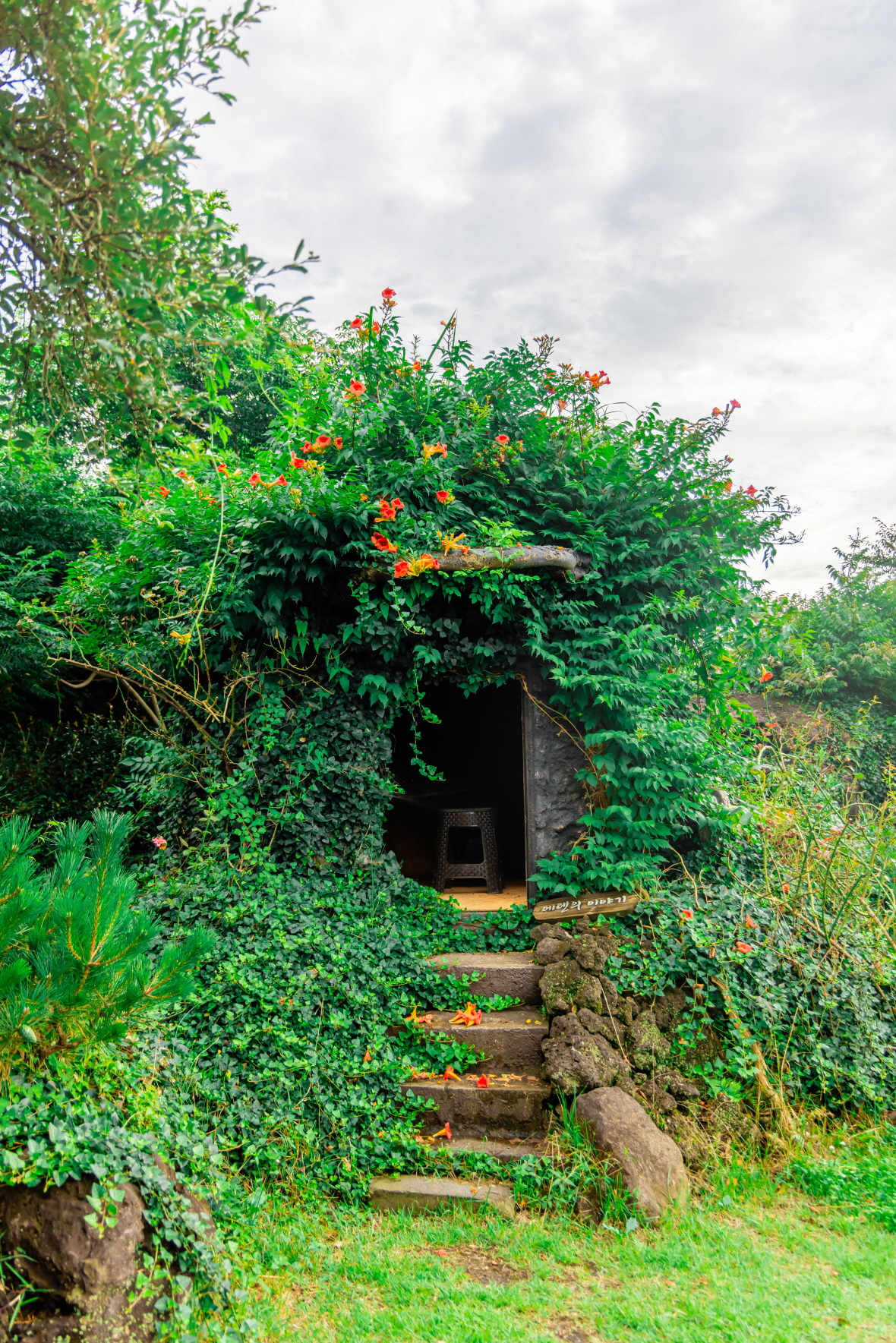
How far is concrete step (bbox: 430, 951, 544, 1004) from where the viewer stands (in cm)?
463

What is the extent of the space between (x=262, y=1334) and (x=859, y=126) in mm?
6642

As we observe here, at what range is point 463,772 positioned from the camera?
9664mm

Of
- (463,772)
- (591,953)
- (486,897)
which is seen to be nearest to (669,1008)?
(591,953)

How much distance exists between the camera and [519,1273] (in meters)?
2.92

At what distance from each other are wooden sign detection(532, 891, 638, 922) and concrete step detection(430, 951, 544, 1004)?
35cm

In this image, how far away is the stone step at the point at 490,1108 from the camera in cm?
384

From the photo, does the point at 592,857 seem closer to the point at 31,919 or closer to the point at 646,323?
the point at 31,919

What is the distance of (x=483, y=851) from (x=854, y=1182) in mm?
3704

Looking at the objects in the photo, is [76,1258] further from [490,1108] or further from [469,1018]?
[469,1018]

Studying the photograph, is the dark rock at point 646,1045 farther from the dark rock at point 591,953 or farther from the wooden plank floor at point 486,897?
the wooden plank floor at point 486,897

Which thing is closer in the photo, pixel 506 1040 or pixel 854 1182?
pixel 854 1182

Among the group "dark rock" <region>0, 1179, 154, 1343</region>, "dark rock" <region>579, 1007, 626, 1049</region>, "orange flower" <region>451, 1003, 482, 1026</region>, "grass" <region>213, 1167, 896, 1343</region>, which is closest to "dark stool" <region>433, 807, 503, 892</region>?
A: "orange flower" <region>451, 1003, 482, 1026</region>

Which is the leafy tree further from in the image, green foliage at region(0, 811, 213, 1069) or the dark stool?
the dark stool

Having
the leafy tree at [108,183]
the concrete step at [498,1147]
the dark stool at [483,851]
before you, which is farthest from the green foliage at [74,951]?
the dark stool at [483,851]
